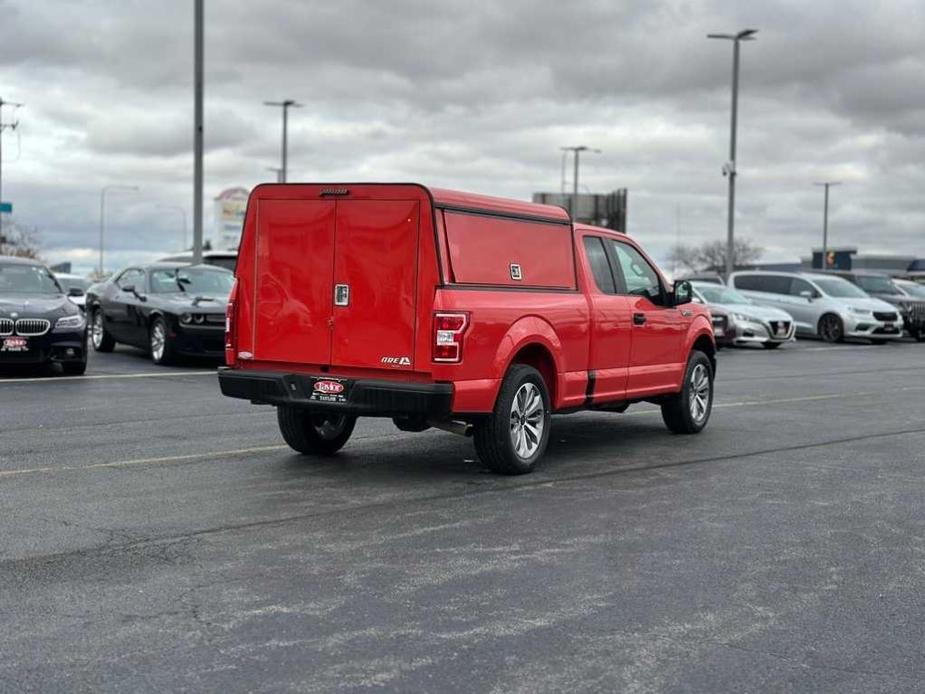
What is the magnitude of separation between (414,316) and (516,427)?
4.05 feet

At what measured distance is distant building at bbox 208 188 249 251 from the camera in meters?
121

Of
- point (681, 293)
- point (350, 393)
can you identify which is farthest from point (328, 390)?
point (681, 293)

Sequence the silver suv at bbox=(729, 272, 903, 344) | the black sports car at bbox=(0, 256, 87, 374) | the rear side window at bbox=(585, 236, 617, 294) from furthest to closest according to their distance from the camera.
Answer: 1. the silver suv at bbox=(729, 272, 903, 344)
2. the black sports car at bbox=(0, 256, 87, 374)
3. the rear side window at bbox=(585, 236, 617, 294)

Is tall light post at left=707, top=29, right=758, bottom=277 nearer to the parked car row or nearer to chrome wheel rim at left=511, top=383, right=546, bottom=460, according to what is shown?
the parked car row

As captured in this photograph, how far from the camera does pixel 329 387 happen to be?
8.93 m

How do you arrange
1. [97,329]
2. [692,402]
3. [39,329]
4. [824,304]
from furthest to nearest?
1. [824,304]
2. [97,329]
3. [39,329]
4. [692,402]

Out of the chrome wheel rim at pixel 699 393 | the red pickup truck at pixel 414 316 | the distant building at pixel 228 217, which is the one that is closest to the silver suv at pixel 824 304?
the chrome wheel rim at pixel 699 393

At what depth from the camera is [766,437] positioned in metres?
11.9

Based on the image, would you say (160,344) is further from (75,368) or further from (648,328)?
(648,328)

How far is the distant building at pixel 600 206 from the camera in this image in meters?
68.4

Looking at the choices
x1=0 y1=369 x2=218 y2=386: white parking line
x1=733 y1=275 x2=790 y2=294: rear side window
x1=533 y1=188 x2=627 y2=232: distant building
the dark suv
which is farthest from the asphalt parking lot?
x1=533 y1=188 x2=627 y2=232: distant building

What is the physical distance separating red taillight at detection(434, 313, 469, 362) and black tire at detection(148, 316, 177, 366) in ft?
34.8

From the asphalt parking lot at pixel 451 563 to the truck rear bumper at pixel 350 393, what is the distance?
542 mm

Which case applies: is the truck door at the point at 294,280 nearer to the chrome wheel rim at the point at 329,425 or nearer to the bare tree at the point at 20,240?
the chrome wheel rim at the point at 329,425
